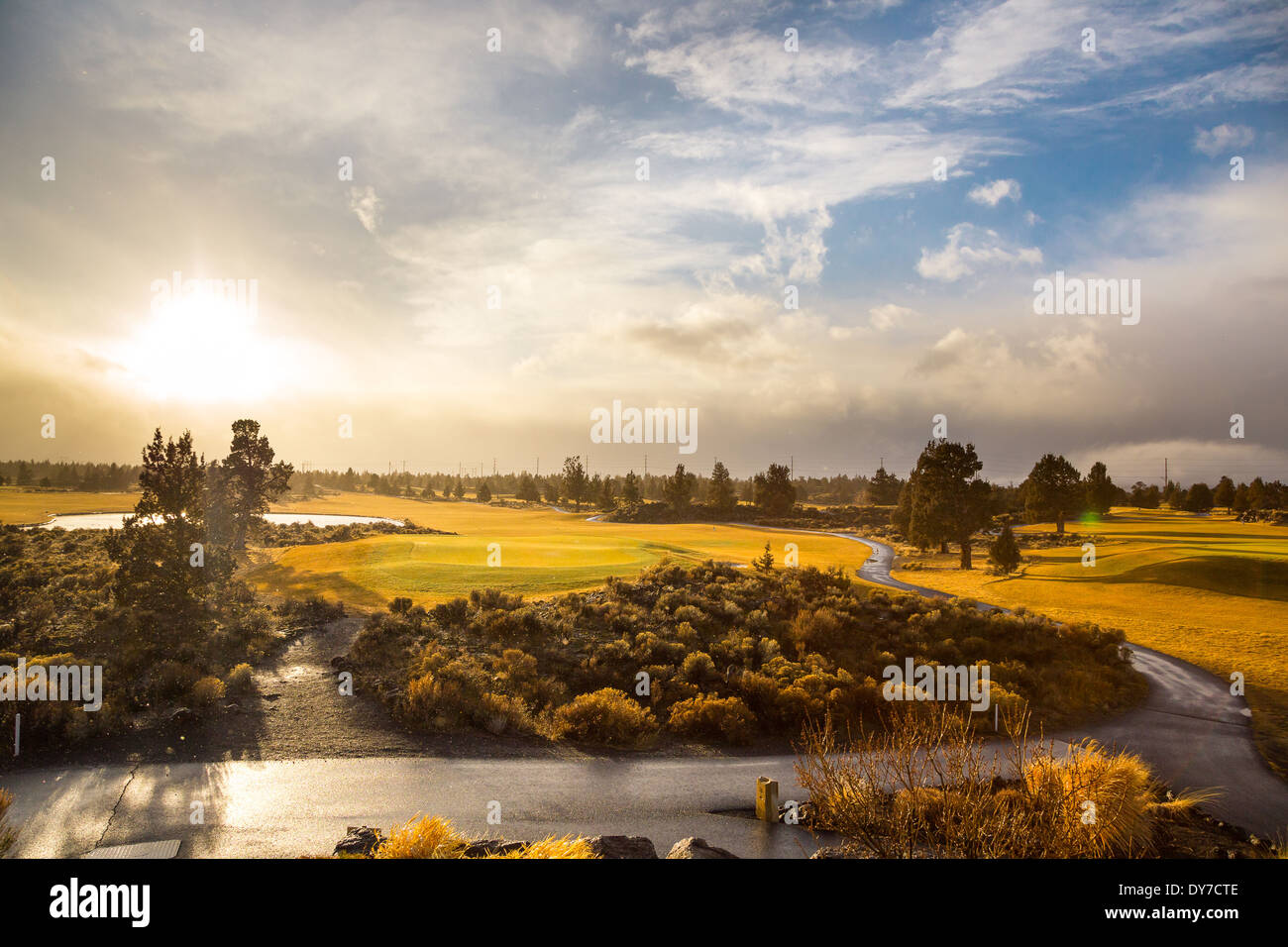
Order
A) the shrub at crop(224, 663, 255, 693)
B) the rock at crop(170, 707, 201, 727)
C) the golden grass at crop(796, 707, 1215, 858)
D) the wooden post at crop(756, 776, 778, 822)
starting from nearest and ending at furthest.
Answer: the golden grass at crop(796, 707, 1215, 858), the wooden post at crop(756, 776, 778, 822), the rock at crop(170, 707, 201, 727), the shrub at crop(224, 663, 255, 693)

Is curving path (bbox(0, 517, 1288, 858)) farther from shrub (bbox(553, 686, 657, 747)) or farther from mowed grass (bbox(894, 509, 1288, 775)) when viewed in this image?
mowed grass (bbox(894, 509, 1288, 775))

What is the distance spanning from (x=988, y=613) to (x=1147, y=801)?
43.6ft

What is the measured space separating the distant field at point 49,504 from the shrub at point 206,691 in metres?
20.9

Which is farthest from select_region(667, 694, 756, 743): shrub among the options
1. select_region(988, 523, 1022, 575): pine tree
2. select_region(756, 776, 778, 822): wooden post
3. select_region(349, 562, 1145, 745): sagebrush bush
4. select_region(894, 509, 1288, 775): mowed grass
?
select_region(988, 523, 1022, 575): pine tree

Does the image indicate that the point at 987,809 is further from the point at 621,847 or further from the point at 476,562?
the point at 476,562

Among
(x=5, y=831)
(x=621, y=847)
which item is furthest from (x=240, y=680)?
(x=621, y=847)

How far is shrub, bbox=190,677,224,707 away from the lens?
11.7 metres

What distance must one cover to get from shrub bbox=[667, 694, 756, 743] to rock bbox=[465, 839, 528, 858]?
598 cm

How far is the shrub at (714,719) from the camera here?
1195cm

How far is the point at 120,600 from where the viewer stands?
15.8 metres

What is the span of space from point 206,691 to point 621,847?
10674mm

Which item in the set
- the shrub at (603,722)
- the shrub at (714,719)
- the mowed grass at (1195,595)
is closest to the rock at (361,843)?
the shrub at (603,722)
